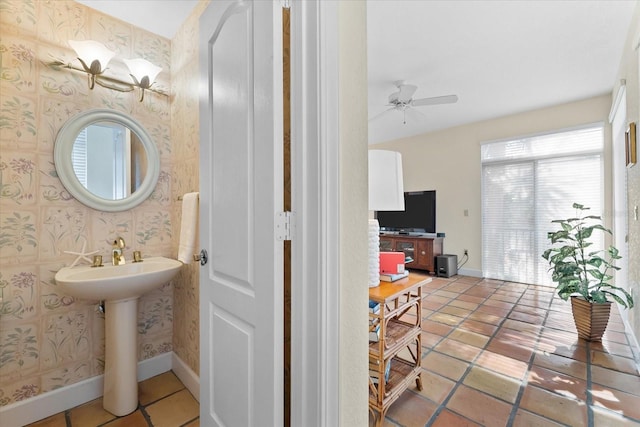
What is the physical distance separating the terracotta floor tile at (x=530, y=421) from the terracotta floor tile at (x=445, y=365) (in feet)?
1.25

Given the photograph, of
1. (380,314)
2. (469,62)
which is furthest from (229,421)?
(469,62)

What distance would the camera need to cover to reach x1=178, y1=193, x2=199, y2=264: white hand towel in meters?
1.53

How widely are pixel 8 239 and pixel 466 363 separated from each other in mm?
2905

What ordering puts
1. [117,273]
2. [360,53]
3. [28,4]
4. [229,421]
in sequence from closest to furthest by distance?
[360,53] → [229,421] → [28,4] → [117,273]

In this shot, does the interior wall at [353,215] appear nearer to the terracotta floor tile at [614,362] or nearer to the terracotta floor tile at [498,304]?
the terracotta floor tile at [614,362]

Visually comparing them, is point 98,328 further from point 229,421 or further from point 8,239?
point 229,421

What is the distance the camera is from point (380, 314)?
53.6 inches

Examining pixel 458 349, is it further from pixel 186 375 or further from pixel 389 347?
pixel 186 375

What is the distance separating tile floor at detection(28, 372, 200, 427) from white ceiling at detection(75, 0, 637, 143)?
2324mm

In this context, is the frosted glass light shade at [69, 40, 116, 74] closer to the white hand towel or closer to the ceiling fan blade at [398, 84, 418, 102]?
the white hand towel

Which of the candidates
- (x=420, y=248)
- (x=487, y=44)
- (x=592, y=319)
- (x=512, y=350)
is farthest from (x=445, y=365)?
(x=420, y=248)

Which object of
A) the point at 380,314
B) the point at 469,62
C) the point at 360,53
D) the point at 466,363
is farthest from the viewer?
the point at 469,62

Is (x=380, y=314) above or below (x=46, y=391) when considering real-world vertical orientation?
above

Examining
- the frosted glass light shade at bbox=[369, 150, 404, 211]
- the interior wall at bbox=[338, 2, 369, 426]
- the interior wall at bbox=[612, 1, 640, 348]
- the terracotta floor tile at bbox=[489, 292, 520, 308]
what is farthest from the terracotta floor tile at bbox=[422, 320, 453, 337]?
the interior wall at bbox=[338, 2, 369, 426]
